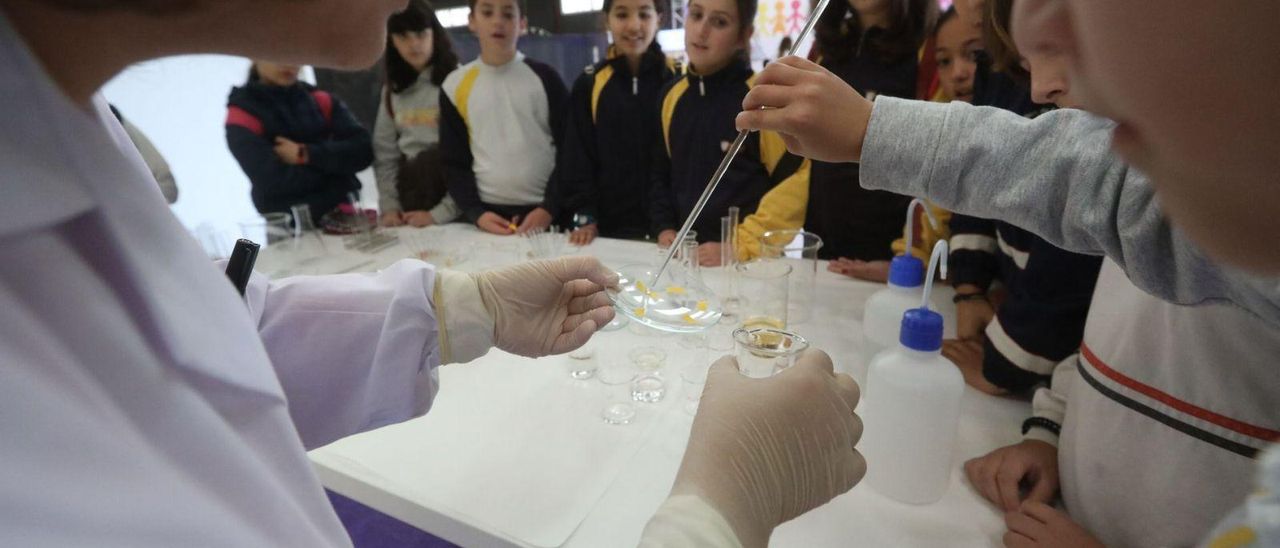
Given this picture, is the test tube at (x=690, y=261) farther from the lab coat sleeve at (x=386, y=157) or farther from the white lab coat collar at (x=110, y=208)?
the lab coat sleeve at (x=386, y=157)

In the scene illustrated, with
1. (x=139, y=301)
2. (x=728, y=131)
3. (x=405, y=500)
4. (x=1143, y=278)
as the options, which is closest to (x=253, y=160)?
(x=728, y=131)

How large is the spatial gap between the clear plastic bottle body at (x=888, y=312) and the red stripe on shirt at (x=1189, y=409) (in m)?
0.29

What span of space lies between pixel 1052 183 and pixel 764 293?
0.55 m

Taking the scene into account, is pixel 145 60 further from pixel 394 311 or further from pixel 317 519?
pixel 394 311

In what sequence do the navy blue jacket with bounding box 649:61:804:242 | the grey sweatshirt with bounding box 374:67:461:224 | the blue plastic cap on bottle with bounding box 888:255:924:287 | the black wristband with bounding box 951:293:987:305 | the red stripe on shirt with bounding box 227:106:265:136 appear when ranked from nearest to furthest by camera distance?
1. the blue plastic cap on bottle with bounding box 888:255:924:287
2. the black wristband with bounding box 951:293:987:305
3. the navy blue jacket with bounding box 649:61:804:242
4. the red stripe on shirt with bounding box 227:106:265:136
5. the grey sweatshirt with bounding box 374:67:461:224

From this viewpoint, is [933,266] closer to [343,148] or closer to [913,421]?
[913,421]

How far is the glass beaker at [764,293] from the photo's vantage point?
1036 millimetres

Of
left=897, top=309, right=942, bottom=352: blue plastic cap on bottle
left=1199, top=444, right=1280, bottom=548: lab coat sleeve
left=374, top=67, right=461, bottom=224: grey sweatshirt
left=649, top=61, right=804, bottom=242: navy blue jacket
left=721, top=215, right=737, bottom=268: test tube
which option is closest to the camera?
left=1199, top=444, right=1280, bottom=548: lab coat sleeve

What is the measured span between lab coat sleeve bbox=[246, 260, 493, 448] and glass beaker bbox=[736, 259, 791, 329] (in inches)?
21.7

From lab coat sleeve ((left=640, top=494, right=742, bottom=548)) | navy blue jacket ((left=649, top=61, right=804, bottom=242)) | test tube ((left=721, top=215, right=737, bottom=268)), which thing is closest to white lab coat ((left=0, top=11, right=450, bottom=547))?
lab coat sleeve ((left=640, top=494, right=742, bottom=548))

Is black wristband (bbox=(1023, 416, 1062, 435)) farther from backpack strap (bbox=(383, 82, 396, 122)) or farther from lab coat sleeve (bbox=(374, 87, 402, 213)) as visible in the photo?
backpack strap (bbox=(383, 82, 396, 122))

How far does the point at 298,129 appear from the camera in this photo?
2.23 meters

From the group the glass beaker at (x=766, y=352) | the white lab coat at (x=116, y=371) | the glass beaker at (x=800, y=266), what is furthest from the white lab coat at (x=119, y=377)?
the glass beaker at (x=800, y=266)

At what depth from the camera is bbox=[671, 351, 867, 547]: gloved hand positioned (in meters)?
0.51
